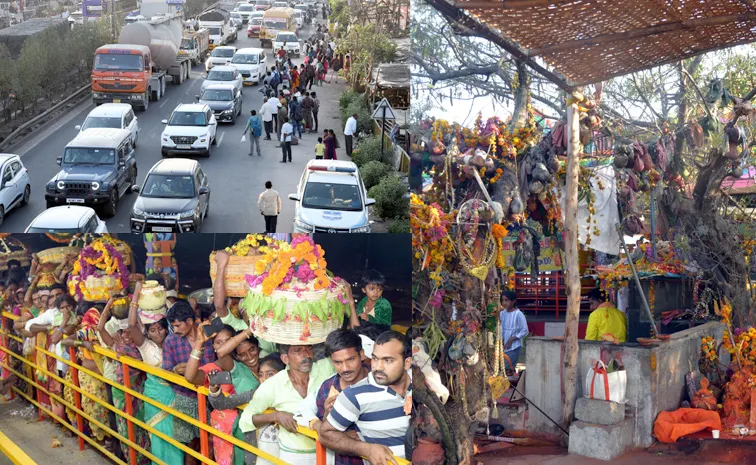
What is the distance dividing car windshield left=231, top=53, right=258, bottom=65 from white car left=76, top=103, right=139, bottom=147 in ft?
2.69

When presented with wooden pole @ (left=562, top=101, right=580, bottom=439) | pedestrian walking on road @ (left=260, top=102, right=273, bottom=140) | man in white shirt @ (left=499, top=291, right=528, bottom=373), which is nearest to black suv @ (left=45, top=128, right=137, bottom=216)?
pedestrian walking on road @ (left=260, top=102, right=273, bottom=140)

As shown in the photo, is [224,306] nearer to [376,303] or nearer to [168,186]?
[168,186]

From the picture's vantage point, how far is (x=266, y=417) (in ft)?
19.7

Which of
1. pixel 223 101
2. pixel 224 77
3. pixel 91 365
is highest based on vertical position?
pixel 224 77

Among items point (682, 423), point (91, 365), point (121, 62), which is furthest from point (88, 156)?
point (682, 423)

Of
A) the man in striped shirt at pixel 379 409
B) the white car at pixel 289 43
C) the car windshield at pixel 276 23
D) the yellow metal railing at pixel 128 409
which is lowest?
the yellow metal railing at pixel 128 409

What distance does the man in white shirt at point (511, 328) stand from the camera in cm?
667

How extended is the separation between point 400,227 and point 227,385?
1477mm

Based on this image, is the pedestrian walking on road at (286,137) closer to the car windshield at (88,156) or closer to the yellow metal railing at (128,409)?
the car windshield at (88,156)

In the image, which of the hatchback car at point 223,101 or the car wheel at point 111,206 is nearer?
the car wheel at point 111,206

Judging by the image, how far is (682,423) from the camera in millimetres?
6434

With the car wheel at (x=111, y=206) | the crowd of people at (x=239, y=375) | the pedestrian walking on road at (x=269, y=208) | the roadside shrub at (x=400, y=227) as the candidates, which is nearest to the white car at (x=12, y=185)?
the car wheel at (x=111, y=206)

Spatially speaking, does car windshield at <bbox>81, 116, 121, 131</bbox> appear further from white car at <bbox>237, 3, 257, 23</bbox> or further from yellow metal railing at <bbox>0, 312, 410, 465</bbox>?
yellow metal railing at <bbox>0, 312, 410, 465</bbox>

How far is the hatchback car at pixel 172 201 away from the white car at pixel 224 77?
0.69m
